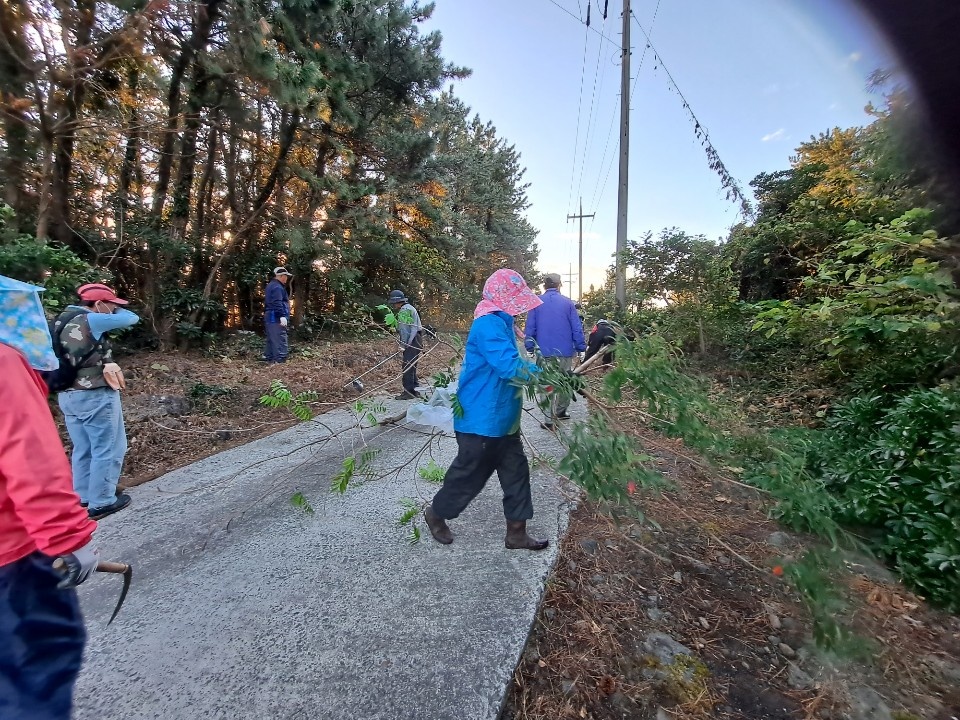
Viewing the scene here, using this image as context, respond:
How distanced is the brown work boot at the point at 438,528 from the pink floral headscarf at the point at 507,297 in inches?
54.7

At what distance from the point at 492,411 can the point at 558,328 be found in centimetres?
268

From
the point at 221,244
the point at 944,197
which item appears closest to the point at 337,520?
the point at 944,197

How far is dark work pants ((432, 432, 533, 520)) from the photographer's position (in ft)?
8.98

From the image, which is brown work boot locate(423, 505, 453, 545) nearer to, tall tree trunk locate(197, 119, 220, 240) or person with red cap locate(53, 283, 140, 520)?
person with red cap locate(53, 283, 140, 520)

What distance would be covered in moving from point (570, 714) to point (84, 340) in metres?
3.87

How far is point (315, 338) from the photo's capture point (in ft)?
38.5

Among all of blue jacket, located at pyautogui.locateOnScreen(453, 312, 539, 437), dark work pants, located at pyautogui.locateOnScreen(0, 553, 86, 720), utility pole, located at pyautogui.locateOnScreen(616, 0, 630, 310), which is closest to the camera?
dark work pants, located at pyautogui.locateOnScreen(0, 553, 86, 720)

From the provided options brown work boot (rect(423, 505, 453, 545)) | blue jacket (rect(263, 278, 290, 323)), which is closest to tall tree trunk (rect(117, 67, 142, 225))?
blue jacket (rect(263, 278, 290, 323))

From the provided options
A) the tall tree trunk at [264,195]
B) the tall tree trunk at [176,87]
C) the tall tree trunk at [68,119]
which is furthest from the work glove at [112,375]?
the tall tree trunk at [264,195]

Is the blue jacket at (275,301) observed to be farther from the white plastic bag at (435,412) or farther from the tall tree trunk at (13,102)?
the white plastic bag at (435,412)

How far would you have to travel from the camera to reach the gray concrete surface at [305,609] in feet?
6.10

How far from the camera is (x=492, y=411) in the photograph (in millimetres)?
2646

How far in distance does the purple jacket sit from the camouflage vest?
388cm

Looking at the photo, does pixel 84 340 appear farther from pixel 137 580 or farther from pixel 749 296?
pixel 749 296
